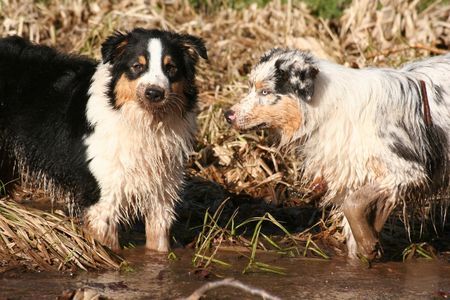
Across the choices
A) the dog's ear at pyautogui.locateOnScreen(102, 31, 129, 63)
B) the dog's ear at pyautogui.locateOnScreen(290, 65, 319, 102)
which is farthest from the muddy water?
the dog's ear at pyautogui.locateOnScreen(102, 31, 129, 63)

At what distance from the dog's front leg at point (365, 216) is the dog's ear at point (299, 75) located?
83 centimetres

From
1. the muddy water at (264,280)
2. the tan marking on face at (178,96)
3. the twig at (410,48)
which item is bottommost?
the muddy water at (264,280)

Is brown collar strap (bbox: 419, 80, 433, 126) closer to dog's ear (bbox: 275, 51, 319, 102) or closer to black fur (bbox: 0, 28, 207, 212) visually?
dog's ear (bbox: 275, 51, 319, 102)

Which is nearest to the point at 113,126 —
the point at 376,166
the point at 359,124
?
the point at 359,124

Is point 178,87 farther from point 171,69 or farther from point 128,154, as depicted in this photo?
point 128,154

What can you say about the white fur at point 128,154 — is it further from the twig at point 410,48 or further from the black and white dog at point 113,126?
the twig at point 410,48

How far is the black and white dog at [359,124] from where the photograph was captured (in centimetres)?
666

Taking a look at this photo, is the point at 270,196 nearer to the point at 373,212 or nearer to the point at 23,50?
the point at 373,212

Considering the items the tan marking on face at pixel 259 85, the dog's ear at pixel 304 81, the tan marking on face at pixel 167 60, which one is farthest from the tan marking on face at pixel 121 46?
the dog's ear at pixel 304 81

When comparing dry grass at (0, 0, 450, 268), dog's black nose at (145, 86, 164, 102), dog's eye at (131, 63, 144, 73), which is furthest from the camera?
dry grass at (0, 0, 450, 268)

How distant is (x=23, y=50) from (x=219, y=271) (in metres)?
2.60

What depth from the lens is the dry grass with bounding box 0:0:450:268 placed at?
33.2 feet

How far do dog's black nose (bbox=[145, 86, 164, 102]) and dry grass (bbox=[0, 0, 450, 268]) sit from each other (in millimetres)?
2778

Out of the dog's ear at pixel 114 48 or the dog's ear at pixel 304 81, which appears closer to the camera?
the dog's ear at pixel 304 81
